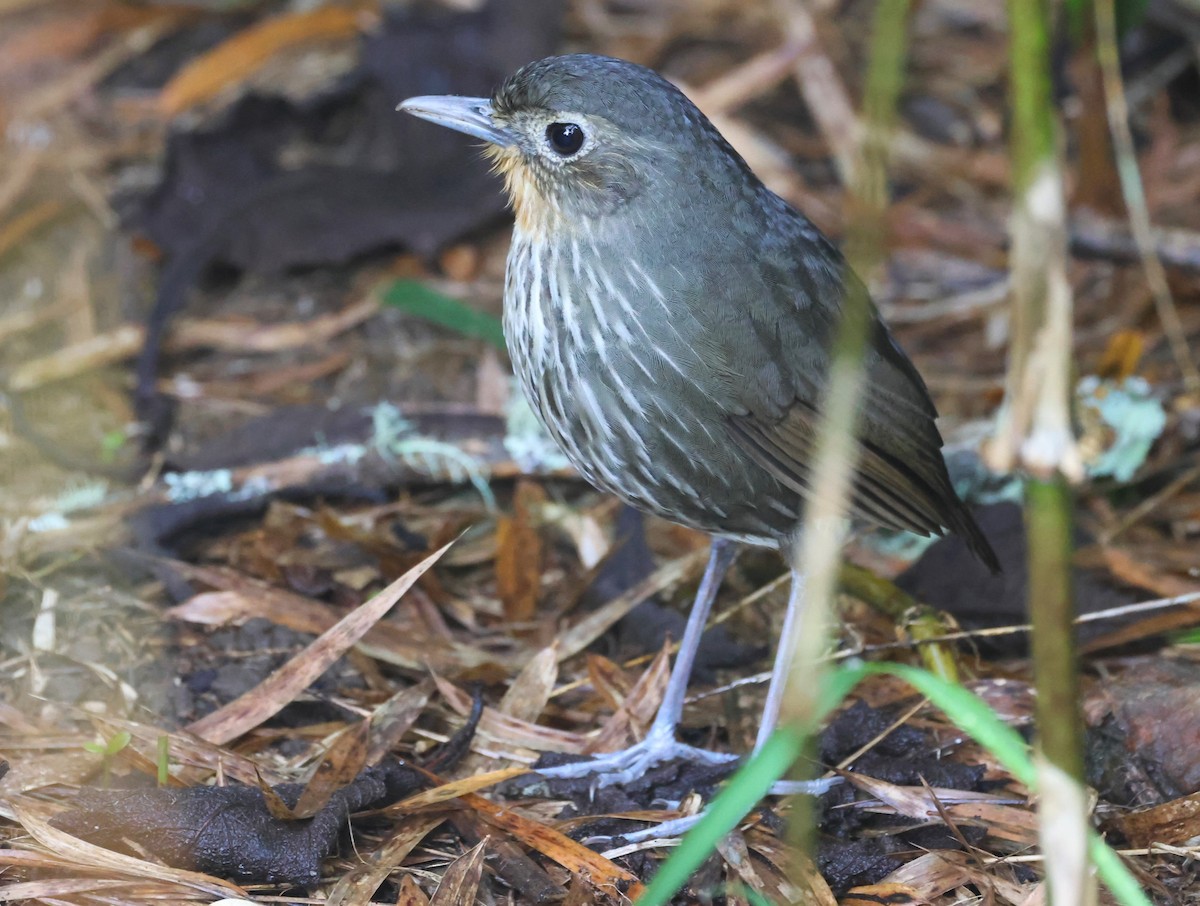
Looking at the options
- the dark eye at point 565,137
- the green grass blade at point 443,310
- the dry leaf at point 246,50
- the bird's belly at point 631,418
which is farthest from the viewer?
the dry leaf at point 246,50

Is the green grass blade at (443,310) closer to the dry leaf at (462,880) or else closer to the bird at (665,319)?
the bird at (665,319)

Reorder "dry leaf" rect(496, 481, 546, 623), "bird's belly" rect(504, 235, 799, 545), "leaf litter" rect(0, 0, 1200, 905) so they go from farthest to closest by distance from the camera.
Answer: "dry leaf" rect(496, 481, 546, 623) < "bird's belly" rect(504, 235, 799, 545) < "leaf litter" rect(0, 0, 1200, 905)

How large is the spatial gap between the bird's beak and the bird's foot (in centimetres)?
165

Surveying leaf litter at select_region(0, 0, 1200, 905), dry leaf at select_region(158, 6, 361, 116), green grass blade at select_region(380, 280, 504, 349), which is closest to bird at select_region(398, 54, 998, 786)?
leaf litter at select_region(0, 0, 1200, 905)

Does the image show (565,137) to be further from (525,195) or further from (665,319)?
(665,319)

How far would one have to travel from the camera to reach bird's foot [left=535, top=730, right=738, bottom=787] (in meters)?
3.55

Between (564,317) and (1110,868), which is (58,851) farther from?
(1110,868)

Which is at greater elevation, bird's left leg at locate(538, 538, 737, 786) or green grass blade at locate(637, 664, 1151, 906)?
bird's left leg at locate(538, 538, 737, 786)

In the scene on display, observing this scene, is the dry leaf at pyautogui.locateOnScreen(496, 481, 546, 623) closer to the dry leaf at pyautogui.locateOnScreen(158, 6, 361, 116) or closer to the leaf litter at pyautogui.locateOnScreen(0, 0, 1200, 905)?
the leaf litter at pyautogui.locateOnScreen(0, 0, 1200, 905)

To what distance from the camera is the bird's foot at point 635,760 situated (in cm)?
355

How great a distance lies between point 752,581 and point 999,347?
1.56m

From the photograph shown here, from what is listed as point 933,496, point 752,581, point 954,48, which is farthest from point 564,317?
point 954,48

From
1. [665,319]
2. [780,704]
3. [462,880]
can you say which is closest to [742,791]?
[462,880]

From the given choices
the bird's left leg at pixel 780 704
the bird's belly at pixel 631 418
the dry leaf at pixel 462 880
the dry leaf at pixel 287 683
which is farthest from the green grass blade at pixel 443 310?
the dry leaf at pixel 462 880
